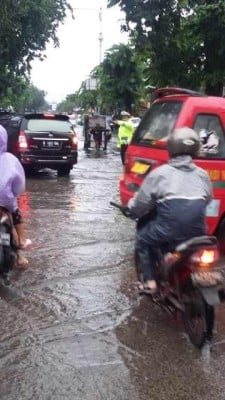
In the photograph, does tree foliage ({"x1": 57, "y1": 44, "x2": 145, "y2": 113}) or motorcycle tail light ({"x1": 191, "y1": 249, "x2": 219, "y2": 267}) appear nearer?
motorcycle tail light ({"x1": 191, "y1": 249, "x2": 219, "y2": 267})

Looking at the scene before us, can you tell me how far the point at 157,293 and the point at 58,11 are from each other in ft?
78.8

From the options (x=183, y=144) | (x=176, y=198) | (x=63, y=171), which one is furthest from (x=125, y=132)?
(x=176, y=198)

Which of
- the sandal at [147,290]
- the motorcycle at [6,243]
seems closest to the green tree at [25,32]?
the motorcycle at [6,243]

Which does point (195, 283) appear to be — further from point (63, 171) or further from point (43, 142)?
point (63, 171)

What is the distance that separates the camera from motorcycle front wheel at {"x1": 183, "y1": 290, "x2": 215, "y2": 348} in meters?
4.52

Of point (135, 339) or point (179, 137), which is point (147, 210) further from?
point (135, 339)

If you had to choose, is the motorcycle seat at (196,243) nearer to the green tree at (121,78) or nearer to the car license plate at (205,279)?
the car license plate at (205,279)

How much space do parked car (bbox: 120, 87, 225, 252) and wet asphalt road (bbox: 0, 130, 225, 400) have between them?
1.18m

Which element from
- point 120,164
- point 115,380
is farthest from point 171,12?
point 115,380

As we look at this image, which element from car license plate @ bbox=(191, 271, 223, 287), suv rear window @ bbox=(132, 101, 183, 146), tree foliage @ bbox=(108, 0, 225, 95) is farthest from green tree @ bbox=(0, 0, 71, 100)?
car license plate @ bbox=(191, 271, 223, 287)

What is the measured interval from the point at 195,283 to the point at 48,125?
12070 millimetres

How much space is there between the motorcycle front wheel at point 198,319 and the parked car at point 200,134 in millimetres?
2530

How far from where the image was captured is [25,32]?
25.5 m

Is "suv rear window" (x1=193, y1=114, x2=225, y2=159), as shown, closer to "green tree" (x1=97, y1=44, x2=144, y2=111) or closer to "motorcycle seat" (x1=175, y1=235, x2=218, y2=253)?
"motorcycle seat" (x1=175, y1=235, x2=218, y2=253)
